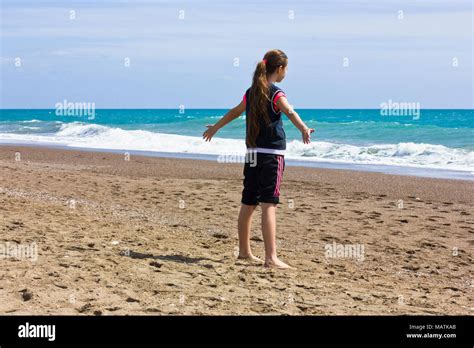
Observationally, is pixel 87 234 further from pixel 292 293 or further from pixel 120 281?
pixel 292 293

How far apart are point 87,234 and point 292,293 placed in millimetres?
2642

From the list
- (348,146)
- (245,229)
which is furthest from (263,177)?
(348,146)

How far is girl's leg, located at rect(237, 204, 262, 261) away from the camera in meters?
6.00

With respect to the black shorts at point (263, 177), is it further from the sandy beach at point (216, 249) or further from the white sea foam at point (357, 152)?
the white sea foam at point (357, 152)

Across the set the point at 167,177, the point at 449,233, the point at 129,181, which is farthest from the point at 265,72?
the point at 167,177

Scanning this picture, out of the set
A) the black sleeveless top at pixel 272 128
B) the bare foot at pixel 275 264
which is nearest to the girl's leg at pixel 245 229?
the bare foot at pixel 275 264

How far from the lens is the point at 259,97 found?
5.66 meters

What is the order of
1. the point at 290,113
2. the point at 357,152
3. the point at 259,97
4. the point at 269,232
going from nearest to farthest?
the point at 290,113
the point at 259,97
the point at 269,232
the point at 357,152

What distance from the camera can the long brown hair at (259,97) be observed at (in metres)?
5.66

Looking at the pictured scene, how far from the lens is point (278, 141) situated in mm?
5746

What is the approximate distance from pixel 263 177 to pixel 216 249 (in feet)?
4.05

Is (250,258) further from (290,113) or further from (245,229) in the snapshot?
(290,113)

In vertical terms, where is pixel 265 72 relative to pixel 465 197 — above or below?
above
